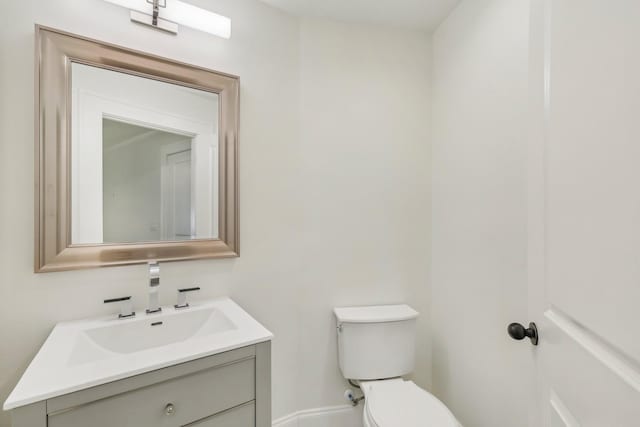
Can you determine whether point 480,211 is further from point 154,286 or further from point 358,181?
point 154,286

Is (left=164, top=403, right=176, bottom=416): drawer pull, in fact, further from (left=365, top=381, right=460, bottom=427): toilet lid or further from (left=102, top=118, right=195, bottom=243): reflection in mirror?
(left=365, top=381, right=460, bottom=427): toilet lid

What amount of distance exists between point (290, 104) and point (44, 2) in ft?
3.34

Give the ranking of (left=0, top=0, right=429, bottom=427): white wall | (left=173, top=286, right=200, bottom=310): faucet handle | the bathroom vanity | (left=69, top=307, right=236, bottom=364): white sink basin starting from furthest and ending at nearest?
1. (left=0, top=0, right=429, bottom=427): white wall
2. (left=173, top=286, right=200, bottom=310): faucet handle
3. (left=69, top=307, right=236, bottom=364): white sink basin
4. the bathroom vanity

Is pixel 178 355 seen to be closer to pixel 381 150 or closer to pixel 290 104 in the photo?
pixel 290 104

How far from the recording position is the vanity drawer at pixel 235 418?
0.92 m

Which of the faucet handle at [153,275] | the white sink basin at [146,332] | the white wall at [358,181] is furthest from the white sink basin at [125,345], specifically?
the white wall at [358,181]

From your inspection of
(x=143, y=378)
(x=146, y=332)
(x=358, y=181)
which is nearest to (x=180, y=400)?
(x=143, y=378)

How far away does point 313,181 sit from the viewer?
1689 millimetres

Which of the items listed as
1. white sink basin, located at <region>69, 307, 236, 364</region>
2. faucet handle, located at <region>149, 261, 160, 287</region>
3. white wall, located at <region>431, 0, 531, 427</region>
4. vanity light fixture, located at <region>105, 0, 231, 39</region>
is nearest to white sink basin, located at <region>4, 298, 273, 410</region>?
white sink basin, located at <region>69, 307, 236, 364</region>

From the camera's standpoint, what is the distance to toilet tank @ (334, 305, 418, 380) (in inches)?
62.2

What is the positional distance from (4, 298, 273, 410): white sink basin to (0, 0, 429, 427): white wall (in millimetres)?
143

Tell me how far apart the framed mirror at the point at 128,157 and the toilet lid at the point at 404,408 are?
939 mm

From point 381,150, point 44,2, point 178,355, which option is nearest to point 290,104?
point 381,150

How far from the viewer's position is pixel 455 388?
163 cm
